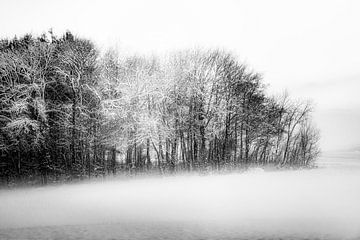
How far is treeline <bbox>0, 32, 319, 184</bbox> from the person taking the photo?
4072cm

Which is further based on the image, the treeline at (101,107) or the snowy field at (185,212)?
the treeline at (101,107)

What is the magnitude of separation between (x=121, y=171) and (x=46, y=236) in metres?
29.8

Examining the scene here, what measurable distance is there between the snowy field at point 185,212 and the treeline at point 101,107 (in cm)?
907

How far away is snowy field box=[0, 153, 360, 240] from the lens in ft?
55.7

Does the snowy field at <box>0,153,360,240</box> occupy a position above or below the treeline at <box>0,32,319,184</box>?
below

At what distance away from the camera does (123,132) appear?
42688 mm

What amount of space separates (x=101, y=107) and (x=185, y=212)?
23.6 m

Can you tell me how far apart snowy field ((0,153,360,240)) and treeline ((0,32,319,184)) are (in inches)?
357

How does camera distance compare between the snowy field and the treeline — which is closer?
the snowy field

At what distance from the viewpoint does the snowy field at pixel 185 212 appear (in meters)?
17.0

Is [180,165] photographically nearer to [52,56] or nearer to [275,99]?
[52,56]

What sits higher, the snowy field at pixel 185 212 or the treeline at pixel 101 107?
the treeline at pixel 101 107

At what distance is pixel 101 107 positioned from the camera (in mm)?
43219

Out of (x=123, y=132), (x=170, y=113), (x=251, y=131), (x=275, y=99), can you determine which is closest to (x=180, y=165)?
(x=170, y=113)
